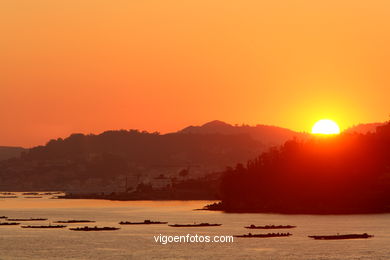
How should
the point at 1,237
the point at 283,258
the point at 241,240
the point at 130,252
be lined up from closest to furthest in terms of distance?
the point at 283,258
the point at 130,252
the point at 241,240
the point at 1,237

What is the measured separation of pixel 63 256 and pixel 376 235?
2403 inches

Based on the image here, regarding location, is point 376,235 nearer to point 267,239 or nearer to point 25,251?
point 267,239

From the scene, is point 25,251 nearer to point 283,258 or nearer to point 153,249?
point 153,249

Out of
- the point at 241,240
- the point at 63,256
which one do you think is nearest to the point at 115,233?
the point at 241,240

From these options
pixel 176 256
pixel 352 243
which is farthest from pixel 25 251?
pixel 352 243

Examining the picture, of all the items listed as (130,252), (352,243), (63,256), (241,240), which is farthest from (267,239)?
(63,256)

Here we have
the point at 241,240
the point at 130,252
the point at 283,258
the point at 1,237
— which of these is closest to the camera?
the point at 283,258

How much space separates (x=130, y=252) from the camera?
491 ft

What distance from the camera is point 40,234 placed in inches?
7416

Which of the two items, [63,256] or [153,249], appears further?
[153,249]

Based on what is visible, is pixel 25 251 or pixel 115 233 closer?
pixel 25 251

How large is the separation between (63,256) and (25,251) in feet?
37.7

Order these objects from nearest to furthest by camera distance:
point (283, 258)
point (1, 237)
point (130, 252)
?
point (283, 258) → point (130, 252) → point (1, 237)

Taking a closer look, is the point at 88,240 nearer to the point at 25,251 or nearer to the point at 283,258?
the point at 25,251
